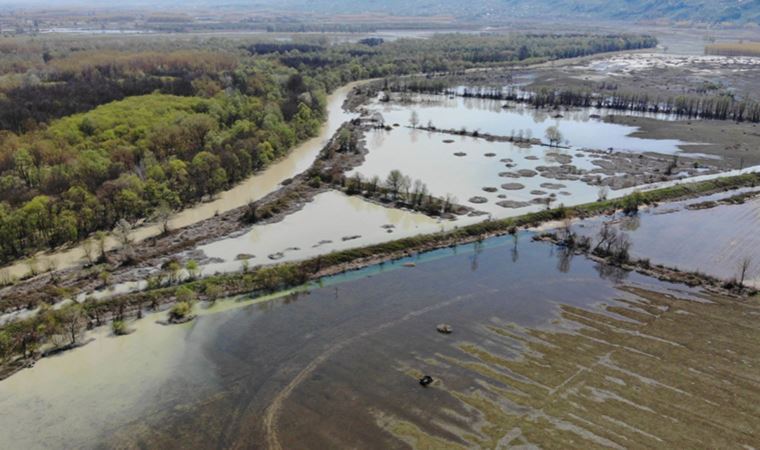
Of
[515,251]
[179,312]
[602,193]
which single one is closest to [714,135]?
[602,193]

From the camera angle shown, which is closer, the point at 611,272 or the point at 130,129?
the point at 611,272

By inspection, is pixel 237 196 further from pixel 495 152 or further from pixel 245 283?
pixel 495 152

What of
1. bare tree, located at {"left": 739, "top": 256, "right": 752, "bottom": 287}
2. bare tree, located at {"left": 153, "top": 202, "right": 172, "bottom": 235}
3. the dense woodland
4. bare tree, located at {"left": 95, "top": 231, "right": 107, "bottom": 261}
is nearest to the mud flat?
bare tree, located at {"left": 739, "top": 256, "right": 752, "bottom": 287}

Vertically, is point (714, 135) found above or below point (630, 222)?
above

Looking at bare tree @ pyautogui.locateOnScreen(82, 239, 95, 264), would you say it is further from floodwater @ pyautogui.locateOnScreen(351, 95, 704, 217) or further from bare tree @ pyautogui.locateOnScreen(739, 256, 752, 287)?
bare tree @ pyautogui.locateOnScreen(739, 256, 752, 287)

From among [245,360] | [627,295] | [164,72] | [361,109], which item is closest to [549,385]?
[627,295]

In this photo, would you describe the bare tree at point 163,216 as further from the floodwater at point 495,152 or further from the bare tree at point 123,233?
the floodwater at point 495,152

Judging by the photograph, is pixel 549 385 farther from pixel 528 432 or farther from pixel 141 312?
pixel 141 312
